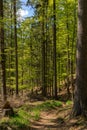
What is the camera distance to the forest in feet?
31.8

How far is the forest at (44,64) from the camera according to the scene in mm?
9703

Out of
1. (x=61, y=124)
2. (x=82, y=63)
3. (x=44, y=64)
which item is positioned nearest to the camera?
(x=82, y=63)

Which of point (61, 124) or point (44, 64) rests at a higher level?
point (44, 64)

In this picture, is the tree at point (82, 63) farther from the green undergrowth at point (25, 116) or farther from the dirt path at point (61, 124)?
the green undergrowth at point (25, 116)

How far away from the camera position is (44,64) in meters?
23.0

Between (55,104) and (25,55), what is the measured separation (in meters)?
17.0

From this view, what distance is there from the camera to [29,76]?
3120 cm

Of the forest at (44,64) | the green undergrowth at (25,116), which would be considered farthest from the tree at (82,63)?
the green undergrowth at (25,116)

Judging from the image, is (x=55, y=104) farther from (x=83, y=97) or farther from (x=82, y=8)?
(x=82, y=8)

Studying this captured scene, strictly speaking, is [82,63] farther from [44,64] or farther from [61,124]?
[44,64]

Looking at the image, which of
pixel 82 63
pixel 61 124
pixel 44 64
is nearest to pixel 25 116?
pixel 61 124

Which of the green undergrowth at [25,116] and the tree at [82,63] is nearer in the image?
the tree at [82,63]

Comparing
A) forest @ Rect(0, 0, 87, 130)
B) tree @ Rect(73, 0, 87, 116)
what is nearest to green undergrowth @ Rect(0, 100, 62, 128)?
forest @ Rect(0, 0, 87, 130)

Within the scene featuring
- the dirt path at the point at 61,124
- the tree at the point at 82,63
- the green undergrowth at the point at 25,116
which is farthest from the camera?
the green undergrowth at the point at 25,116
